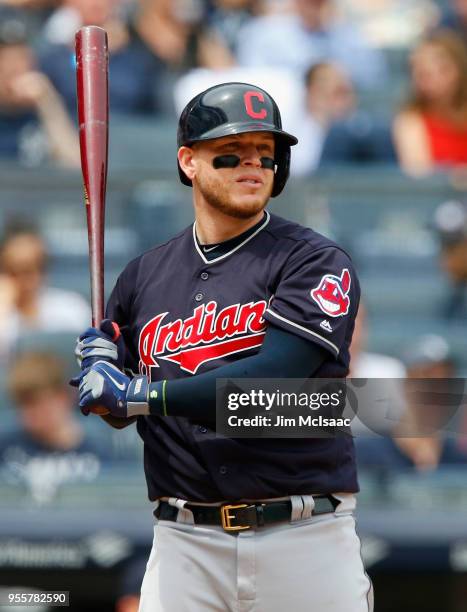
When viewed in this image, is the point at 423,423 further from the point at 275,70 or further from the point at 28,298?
the point at 275,70

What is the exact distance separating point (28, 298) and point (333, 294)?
312 centimetres

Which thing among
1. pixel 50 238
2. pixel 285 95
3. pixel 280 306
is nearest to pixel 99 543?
pixel 50 238

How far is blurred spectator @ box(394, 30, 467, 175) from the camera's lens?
6148mm

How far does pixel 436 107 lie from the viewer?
6.21 meters

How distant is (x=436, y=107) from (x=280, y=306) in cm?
398

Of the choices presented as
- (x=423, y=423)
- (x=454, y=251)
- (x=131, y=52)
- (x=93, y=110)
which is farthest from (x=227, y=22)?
(x=93, y=110)

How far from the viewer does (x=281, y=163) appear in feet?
9.18

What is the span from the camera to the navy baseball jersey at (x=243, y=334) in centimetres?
254

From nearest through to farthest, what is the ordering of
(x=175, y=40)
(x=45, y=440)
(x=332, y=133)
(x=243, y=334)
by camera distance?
(x=243, y=334), (x=45, y=440), (x=332, y=133), (x=175, y=40)

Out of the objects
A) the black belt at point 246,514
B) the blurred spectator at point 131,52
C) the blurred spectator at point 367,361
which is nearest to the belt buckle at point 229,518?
the black belt at point 246,514

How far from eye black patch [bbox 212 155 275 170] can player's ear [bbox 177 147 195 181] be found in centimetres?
11

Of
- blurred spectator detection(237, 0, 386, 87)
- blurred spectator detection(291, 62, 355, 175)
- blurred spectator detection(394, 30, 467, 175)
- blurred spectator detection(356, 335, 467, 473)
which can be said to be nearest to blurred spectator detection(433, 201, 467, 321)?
blurred spectator detection(356, 335, 467, 473)

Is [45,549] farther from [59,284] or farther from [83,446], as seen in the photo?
[59,284]

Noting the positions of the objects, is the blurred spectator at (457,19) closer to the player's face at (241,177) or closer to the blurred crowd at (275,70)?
the blurred crowd at (275,70)
